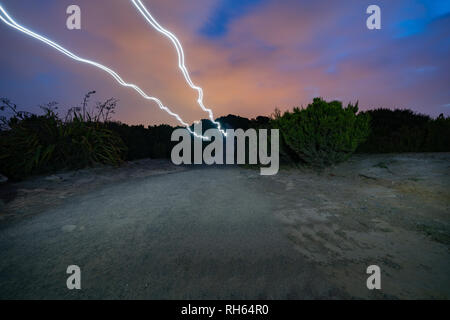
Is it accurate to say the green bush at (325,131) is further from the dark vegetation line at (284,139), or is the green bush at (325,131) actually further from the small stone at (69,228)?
the small stone at (69,228)

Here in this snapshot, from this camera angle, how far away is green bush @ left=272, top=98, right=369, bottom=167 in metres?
5.43

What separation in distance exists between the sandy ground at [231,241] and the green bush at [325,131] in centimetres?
186

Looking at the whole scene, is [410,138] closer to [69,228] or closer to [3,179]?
[69,228]

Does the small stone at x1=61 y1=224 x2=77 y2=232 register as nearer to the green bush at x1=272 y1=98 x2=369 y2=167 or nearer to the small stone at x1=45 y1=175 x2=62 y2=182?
the small stone at x1=45 y1=175 x2=62 y2=182

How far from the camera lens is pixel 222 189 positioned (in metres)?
3.99

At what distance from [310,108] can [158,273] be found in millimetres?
5882

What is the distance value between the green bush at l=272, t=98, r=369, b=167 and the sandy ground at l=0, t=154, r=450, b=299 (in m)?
1.86

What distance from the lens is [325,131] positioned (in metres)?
5.55
